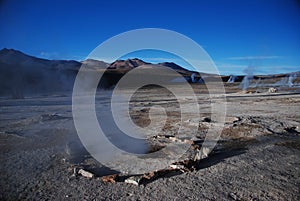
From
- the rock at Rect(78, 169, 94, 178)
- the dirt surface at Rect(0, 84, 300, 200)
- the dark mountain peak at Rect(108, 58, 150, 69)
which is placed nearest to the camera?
the dirt surface at Rect(0, 84, 300, 200)

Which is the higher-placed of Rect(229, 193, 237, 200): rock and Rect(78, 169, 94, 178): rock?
Rect(229, 193, 237, 200): rock

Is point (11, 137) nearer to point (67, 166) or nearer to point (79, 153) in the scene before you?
point (79, 153)

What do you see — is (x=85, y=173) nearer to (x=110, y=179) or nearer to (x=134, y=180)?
(x=110, y=179)

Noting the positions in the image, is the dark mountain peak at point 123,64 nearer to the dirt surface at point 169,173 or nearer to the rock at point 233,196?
the dirt surface at point 169,173

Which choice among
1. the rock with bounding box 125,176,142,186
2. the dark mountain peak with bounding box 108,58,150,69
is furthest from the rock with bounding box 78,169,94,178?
the dark mountain peak with bounding box 108,58,150,69

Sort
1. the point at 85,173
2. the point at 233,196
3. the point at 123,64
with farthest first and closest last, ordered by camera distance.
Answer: the point at 123,64
the point at 85,173
the point at 233,196

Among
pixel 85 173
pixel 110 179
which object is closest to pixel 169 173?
pixel 110 179

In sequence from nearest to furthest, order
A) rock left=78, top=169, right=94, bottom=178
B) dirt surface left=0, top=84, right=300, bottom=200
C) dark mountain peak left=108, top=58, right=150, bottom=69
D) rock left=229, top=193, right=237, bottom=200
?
rock left=229, top=193, right=237, bottom=200
dirt surface left=0, top=84, right=300, bottom=200
rock left=78, top=169, right=94, bottom=178
dark mountain peak left=108, top=58, right=150, bottom=69

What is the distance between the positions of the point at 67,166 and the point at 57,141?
1.93 meters

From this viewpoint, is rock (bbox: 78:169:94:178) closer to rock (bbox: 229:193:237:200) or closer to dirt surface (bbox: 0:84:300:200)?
dirt surface (bbox: 0:84:300:200)

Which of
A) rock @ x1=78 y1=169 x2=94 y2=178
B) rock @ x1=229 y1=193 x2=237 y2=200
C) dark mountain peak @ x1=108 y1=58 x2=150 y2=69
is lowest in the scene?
rock @ x1=78 y1=169 x2=94 y2=178

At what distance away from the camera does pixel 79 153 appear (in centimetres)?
521

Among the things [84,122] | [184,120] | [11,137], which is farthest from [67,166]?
[184,120]

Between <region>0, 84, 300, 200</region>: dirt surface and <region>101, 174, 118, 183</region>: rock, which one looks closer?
<region>0, 84, 300, 200</region>: dirt surface
